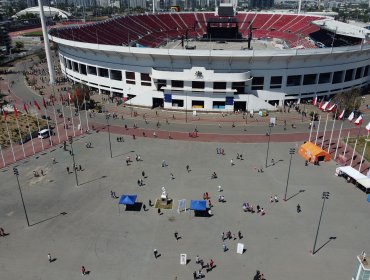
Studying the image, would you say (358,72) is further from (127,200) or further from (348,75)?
(127,200)

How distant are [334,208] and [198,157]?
66.4ft

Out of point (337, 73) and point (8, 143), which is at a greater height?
point (337, 73)

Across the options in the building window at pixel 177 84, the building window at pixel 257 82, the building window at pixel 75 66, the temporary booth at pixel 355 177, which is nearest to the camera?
the temporary booth at pixel 355 177

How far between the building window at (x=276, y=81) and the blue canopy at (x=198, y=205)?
136ft

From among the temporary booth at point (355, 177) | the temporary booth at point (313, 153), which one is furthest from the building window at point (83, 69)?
the temporary booth at point (355, 177)

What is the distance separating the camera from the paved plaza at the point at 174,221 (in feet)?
98.4

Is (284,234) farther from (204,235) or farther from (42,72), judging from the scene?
(42,72)

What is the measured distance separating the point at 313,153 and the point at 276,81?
88.3 feet

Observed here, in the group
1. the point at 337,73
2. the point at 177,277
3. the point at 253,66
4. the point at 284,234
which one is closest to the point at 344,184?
the point at 284,234

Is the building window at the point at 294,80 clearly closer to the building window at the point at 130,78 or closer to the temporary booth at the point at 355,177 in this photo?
the temporary booth at the point at 355,177

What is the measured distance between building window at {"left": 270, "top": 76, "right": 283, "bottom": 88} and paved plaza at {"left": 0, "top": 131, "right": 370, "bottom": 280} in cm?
2337

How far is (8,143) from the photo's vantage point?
180ft

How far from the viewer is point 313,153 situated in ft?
155

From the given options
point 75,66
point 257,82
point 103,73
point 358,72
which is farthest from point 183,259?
point 75,66
